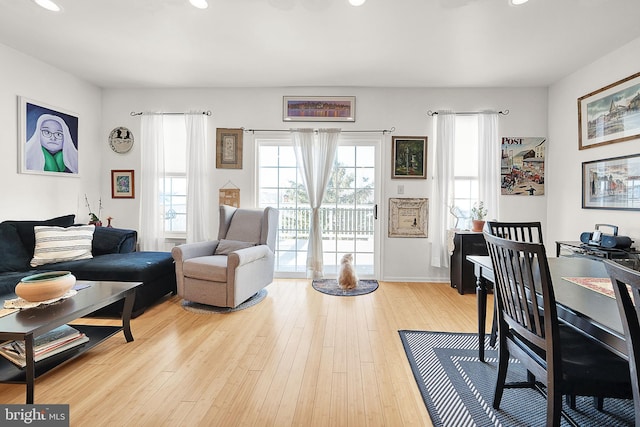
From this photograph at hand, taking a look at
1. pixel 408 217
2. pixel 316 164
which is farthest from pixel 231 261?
pixel 408 217

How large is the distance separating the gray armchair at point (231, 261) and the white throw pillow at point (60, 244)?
945 millimetres

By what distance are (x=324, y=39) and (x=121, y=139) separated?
3.17m

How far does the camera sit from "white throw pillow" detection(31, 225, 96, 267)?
2.95 metres

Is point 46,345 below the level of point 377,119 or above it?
below

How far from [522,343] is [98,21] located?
3796mm

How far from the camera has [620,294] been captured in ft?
2.76

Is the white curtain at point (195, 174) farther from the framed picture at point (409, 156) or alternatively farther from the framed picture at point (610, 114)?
the framed picture at point (610, 114)

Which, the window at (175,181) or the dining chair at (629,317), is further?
the window at (175,181)

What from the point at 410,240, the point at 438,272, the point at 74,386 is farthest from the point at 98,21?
the point at 438,272

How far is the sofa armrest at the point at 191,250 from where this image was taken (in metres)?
3.10

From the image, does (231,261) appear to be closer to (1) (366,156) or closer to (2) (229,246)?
(2) (229,246)

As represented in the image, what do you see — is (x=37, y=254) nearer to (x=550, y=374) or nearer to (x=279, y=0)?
(x=279, y=0)

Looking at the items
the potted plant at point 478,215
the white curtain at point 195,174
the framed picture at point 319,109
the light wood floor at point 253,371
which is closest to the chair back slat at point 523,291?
the light wood floor at point 253,371

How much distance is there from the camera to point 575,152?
360cm
